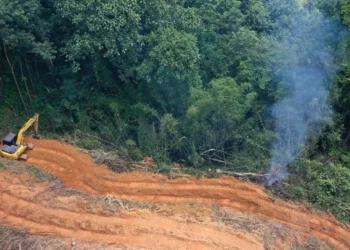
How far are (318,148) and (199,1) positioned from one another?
314 inches

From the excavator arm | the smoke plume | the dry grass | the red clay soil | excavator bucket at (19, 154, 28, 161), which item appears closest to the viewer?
the dry grass

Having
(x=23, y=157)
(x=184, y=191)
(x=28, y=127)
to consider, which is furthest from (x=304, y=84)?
(x=23, y=157)

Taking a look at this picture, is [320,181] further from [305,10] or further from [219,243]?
[305,10]

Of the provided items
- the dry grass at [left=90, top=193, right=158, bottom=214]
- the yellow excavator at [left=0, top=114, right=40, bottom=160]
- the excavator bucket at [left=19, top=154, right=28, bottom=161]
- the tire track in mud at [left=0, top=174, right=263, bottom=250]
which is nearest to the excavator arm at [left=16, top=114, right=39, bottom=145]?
the yellow excavator at [left=0, top=114, right=40, bottom=160]

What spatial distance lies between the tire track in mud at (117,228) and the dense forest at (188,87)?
2738 millimetres

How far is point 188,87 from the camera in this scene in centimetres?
1276

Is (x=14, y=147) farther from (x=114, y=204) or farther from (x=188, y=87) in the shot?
(x=188, y=87)

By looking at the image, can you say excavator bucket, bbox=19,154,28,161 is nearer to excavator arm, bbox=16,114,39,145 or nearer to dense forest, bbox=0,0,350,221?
excavator arm, bbox=16,114,39,145

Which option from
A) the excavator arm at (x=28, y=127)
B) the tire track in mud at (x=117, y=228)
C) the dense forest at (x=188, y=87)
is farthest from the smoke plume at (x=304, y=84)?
the excavator arm at (x=28, y=127)

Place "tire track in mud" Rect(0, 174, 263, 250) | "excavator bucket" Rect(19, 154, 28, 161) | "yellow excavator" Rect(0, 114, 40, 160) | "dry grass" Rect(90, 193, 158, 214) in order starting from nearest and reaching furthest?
"tire track in mud" Rect(0, 174, 263, 250) → "dry grass" Rect(90, 193, 158, 214) → "yellow excavator" Rect(0, 114, 40, 160) → "excavator bucket" Rect(19, 154, 28, 161)

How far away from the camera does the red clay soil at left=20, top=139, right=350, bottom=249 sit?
34.9ft

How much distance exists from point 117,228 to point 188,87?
5.54 metres

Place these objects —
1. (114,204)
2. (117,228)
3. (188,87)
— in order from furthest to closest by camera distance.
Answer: (188,87)
(114,204)
(117,228)

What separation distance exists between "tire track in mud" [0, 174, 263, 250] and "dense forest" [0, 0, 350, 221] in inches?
108
